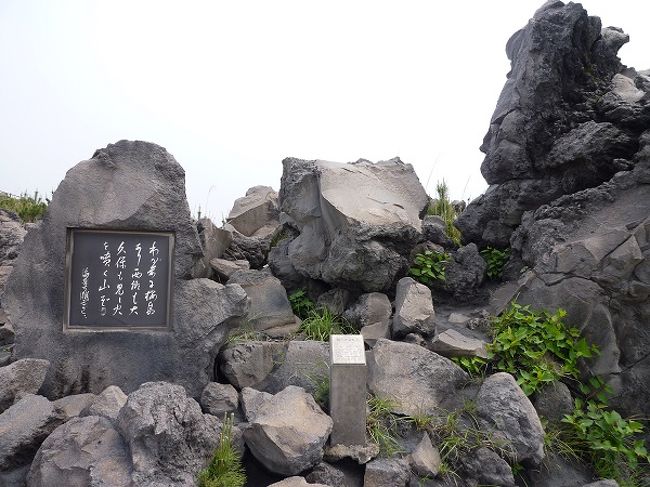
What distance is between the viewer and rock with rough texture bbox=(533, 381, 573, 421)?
14.9ft

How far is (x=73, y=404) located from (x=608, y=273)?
5.11 m

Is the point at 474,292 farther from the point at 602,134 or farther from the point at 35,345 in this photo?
the point at 35,345

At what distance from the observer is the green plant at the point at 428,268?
20.4 ft

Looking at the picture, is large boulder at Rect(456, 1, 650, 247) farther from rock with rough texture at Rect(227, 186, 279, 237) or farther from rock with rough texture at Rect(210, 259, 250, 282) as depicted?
rock with rough texture at Rect(227, 186, 279, 237)

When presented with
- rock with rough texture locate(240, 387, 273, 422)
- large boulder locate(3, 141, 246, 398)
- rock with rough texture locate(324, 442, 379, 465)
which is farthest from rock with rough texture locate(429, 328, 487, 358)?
large boulder locate(3, 141, 246, 398)

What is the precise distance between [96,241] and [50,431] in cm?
168

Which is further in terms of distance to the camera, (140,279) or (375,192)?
(375,192)

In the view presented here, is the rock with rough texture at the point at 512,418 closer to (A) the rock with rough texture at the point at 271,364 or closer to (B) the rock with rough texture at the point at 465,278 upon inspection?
(A) the rock with rough texture at the point at 271,364

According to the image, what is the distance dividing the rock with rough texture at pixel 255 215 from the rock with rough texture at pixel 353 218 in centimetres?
199

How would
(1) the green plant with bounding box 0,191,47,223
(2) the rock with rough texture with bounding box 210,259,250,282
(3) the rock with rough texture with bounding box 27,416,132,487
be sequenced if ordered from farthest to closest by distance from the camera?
(1) the green plant with bounding box 0,191,47,223, (2) the rock with rough texture with bounding box 210,259,250,282, (3) the rock with rough texture with bounding box 27,416,132,487

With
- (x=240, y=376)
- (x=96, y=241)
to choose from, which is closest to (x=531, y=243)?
(x=240, y=376)

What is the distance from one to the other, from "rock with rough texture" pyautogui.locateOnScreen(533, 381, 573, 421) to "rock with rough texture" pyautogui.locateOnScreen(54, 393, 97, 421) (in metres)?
3.95

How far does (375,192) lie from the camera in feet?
20.2

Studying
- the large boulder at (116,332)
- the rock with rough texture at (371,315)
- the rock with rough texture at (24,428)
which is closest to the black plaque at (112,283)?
the large boulder at (116,332)
